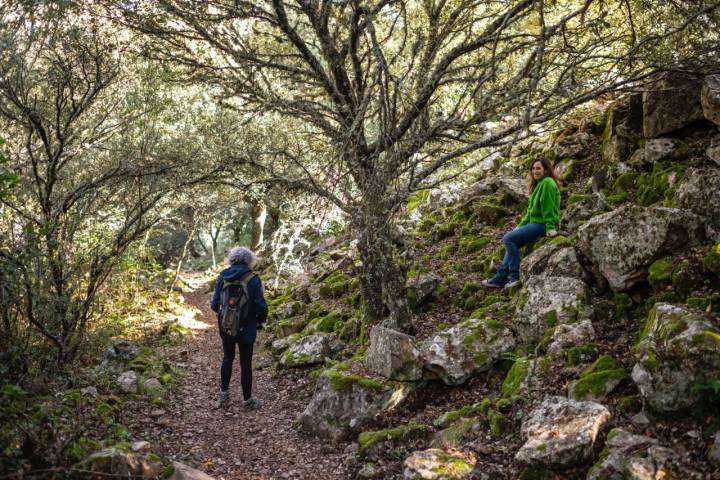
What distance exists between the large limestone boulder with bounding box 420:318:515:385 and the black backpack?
8.73 ft

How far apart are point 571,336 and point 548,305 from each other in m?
0.61

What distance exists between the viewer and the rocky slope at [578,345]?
12.6 feet

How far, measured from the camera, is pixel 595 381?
4.54 m

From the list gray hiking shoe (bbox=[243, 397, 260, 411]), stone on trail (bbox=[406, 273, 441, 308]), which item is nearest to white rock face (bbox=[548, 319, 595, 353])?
stone on trail (bbox=[406, 273, 441, 308])

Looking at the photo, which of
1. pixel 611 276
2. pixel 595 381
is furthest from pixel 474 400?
pixel 611 276

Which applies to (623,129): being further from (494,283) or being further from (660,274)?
(660,274)

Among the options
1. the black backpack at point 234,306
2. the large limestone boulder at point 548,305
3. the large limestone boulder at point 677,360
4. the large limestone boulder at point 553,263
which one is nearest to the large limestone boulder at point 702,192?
the large limestone boulder at point 553,263

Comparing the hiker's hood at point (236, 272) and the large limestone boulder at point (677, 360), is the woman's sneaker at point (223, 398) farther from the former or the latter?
the large limestone boulder at point (677, 360)

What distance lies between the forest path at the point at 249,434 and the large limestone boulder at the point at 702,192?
5.11 meters

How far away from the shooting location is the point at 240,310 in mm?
6824

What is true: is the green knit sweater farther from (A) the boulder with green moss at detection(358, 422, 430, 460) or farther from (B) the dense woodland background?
(A) the boulder with green moss at detection(358, 422, 430, 460)

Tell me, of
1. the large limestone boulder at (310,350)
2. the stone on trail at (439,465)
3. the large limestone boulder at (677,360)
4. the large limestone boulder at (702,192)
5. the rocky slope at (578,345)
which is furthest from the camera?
the large limestone boulder at (310,350)

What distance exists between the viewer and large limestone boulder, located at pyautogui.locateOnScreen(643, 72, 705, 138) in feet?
23.0

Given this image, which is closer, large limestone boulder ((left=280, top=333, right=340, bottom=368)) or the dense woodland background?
the dense woodland background
